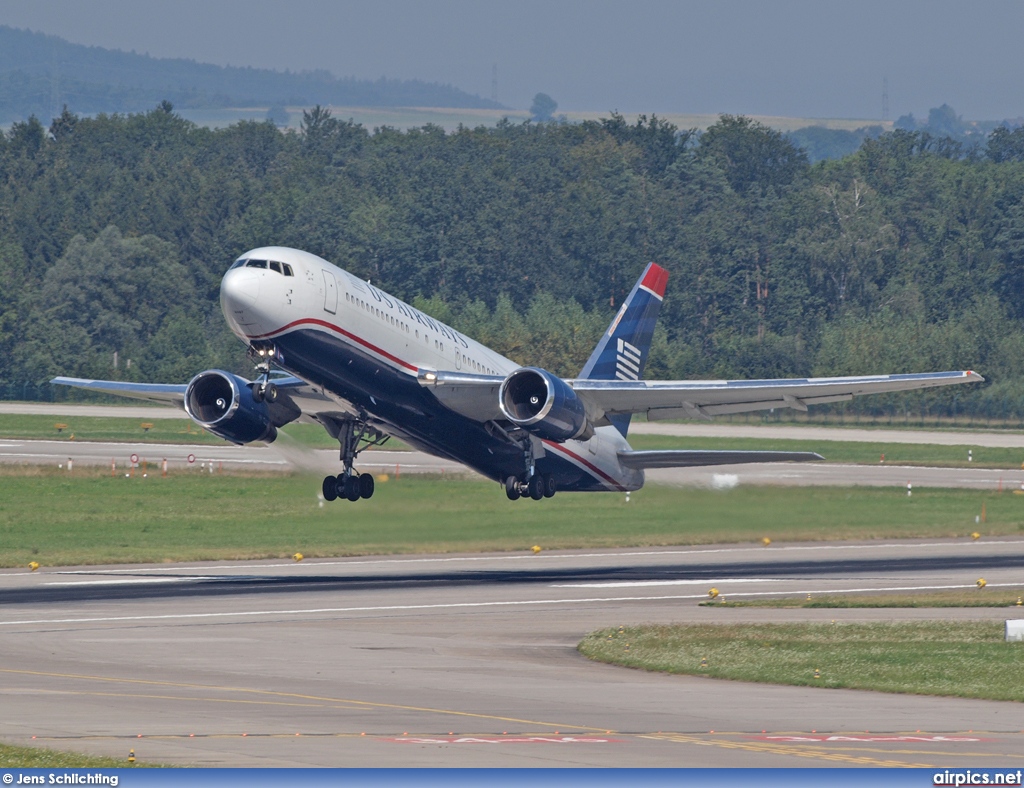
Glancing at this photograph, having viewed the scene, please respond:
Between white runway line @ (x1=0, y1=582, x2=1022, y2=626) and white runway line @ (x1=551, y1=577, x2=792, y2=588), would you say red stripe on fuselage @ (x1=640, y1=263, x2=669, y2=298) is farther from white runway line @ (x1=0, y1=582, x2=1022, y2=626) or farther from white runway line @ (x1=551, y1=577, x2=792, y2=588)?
white runway line @ (x1=0, y1=582, x2=1022, y2=626)

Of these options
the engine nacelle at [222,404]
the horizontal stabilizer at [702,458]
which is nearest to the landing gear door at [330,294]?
the engine nacelle at [222,404]

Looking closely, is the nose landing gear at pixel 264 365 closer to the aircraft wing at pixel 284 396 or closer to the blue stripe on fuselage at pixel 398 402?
the blue stripe on fuselage at pixel 398 402

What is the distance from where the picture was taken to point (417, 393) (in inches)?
1721

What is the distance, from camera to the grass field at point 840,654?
28.2 metres

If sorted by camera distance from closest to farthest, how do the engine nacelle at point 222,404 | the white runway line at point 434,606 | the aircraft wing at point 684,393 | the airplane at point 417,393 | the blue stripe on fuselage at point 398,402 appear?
the white runway line at point 434,606 < the airplane at point 417,393 < the blue stripe on fuselage at point 398,402 < the aircraft wing at point 684,393 < the engine nacelle at point 222,404

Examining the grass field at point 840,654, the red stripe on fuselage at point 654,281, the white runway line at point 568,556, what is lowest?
the white runway line at point 568,556

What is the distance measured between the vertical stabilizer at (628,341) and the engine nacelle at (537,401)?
9.54 m

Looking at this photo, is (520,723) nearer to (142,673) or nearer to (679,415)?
(142,673)

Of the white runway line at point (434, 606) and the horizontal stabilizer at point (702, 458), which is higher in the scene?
the horizontal stabilizer at point (702, 458)

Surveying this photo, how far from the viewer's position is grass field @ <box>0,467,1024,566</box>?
178ft

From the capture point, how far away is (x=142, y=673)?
28.7 meters

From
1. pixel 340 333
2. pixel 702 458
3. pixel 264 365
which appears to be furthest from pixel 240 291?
pixel 702 458

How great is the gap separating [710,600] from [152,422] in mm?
73032

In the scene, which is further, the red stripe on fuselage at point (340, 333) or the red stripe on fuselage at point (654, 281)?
the red stripe on fuselage at point (654, 281)
